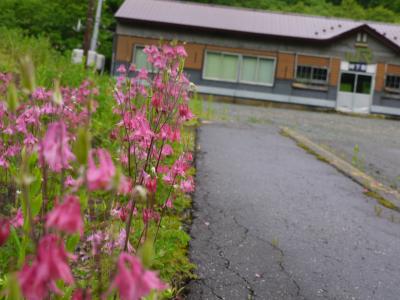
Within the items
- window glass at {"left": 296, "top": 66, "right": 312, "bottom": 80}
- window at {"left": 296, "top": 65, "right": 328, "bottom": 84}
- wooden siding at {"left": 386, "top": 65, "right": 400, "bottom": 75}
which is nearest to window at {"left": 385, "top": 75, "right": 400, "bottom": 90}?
wooden siding at {"left": 386, "top": 65, "right": 400, "bottom": 75}

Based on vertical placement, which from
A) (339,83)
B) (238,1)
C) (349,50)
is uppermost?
(238,1)

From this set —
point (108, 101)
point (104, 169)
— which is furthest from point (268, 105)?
point (104, 169)

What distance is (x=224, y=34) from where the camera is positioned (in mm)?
27781

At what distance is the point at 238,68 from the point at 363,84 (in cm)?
699

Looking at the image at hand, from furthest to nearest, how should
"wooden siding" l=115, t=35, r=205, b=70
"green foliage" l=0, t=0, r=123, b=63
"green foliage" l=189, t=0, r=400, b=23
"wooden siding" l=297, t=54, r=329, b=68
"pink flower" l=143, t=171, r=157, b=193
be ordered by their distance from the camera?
"green foliage" l=189, t=0, r=400, b=23 < "green foliage" l=0, t=0, r=123, b=63 < "wooden siding" l=115, t=35, r=205, b=70 < "wooden siding" l=297, t=54, r=329, b=68 < "pink flower" l=143, t=171, r=157, b=193

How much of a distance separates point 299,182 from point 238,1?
4550cm

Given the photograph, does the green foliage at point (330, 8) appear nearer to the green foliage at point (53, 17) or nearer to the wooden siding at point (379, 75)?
the green foliage at point (53, 17)

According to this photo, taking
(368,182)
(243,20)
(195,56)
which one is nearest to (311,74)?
(243,20)

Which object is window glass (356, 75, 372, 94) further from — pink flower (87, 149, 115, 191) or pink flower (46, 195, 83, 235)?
pink flower (46, 195, 83, 235)

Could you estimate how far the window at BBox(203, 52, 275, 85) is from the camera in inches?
1094

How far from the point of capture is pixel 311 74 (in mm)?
27641

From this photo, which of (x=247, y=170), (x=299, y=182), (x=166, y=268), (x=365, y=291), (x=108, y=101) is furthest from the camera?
(x=108, y=101)

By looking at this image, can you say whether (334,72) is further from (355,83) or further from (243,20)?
(243,20)

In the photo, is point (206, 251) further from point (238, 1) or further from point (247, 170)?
point (238, 1)
